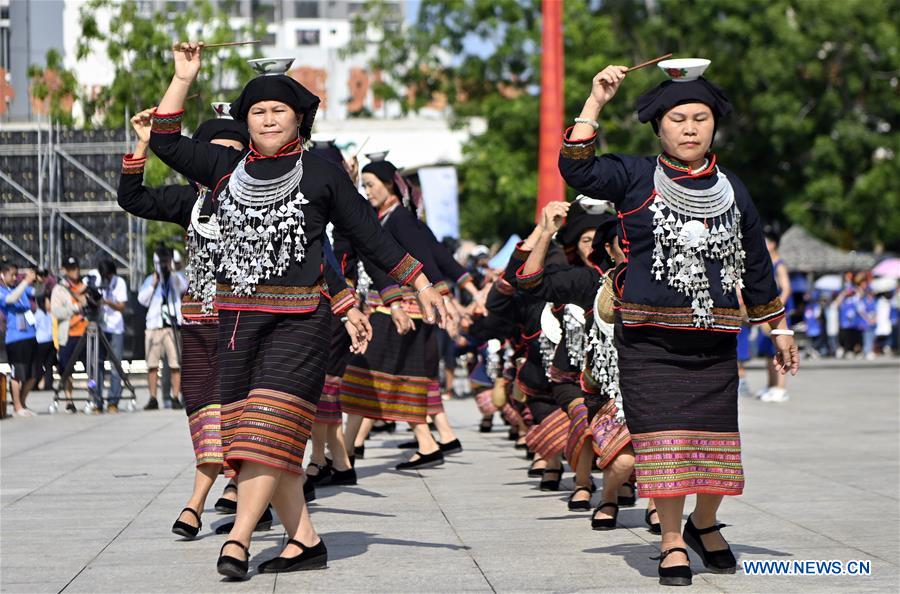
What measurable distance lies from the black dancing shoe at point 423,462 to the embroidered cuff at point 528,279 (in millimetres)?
3713

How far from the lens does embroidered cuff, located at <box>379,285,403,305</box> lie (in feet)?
25.8

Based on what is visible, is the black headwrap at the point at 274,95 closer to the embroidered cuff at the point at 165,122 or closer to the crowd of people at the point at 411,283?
the crowd of people at the point at 411,283

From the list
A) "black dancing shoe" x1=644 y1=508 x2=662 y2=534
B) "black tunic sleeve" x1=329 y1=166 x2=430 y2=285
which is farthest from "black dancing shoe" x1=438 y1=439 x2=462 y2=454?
"black tunic sleeve" x1=329 y1=166 x2=430 y2=285

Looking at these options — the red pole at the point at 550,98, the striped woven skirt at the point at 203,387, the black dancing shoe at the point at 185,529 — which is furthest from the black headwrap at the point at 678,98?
the red pole at the point at 550,98

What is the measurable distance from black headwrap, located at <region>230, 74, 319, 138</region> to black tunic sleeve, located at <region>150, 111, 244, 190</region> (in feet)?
0.75

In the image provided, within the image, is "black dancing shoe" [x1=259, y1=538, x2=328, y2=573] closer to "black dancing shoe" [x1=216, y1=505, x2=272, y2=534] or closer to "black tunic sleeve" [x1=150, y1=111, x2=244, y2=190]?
"black dancing shoe" [x1=216, y1=505, x2=272, y2=534]

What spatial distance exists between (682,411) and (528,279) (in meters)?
1.62

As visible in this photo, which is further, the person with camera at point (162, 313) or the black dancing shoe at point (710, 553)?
the person with camera at point (162, 313)

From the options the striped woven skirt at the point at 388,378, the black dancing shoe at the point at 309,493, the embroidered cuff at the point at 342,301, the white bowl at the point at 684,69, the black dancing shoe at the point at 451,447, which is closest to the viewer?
the white bowl at the point at 684,69

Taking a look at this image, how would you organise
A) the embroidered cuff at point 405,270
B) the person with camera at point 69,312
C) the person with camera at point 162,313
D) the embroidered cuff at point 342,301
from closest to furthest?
the embroidered cuff at point 405,270
the embroidered cuff at point 342,301
the person with camera at point 162,313
the person with camera at point 69,312

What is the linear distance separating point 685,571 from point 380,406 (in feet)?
16.2

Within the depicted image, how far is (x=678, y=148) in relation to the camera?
6.57 m

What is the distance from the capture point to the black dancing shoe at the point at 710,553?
6629 mm

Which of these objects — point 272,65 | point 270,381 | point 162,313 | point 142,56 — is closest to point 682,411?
point 270,381
